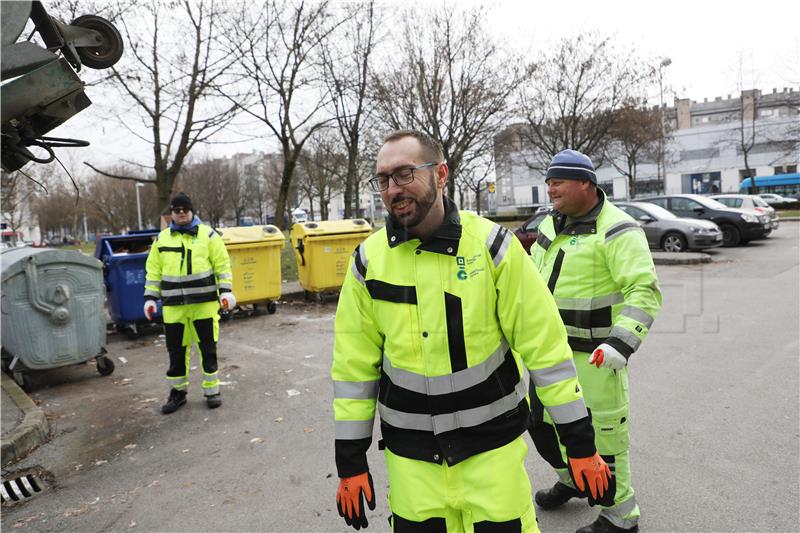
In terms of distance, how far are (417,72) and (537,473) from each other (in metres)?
18.1

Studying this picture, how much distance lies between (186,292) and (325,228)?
6.07 metres

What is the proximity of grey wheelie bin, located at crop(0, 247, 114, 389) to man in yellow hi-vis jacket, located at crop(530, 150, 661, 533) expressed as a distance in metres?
5.55

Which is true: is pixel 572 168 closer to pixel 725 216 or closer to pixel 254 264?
pixel 254 264

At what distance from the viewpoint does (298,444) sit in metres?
4.34

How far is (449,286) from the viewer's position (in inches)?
77.1

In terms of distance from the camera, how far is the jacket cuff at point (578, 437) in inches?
75.9

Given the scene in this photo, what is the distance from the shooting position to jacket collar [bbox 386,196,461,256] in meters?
1.98

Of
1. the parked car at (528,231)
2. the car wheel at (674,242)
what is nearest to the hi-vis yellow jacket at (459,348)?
the parked car at (528,231)

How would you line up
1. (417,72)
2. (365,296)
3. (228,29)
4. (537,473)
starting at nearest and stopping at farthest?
(365,296)
(537,473)
(228,29)
(417,72)

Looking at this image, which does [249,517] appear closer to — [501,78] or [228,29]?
[228,29]

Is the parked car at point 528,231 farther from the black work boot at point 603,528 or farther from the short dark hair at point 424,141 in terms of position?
the short dark hair at point 424,141

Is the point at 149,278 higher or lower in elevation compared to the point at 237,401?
higher

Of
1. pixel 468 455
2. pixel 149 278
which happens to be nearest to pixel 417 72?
pixel 149 278

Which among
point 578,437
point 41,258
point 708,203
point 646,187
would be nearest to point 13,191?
point 41,258
